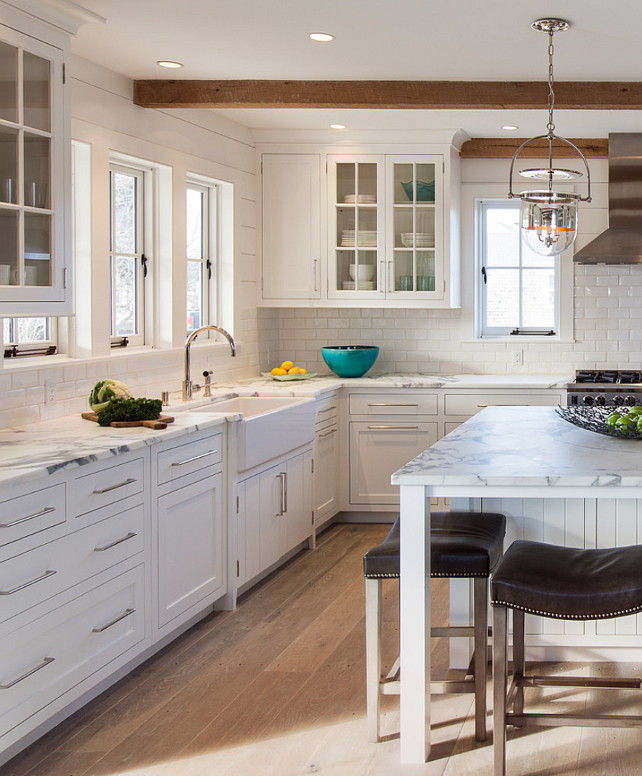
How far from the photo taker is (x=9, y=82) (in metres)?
3.30

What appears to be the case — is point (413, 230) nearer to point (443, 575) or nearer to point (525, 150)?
point (525, 150)

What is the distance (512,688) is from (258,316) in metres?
3.85

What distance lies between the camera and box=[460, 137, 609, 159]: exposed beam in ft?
21.4

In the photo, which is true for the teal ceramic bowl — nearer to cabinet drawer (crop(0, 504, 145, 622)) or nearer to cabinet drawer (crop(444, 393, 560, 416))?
cabinet drawer (crop(444, 393, 560, 416))

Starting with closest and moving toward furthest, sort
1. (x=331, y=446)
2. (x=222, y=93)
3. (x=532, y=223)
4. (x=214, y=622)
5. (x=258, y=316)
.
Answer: (x=532, y=223)
(x=214, y=622)
(x=222, y=93)
(x=331, y=446)
(x=258, y=316)

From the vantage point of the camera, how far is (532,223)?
3.40 meters

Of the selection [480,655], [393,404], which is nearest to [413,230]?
[393,404]

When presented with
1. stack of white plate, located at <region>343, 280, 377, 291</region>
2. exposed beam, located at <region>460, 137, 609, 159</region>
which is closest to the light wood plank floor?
stack of white plate, located at <region>343, 280, 377, 291</region>

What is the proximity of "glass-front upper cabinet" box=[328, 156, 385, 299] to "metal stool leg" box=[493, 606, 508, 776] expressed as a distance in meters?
3.91

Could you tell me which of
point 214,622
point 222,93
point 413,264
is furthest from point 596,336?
point 214,622

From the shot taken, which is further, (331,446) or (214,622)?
(331,446)

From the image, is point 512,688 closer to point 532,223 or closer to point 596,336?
point 532,223

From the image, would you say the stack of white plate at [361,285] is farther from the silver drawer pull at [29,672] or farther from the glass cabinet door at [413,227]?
the silver drawer pull at [29,672]

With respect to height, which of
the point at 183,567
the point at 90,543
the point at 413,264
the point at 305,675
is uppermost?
the point at 413,264
